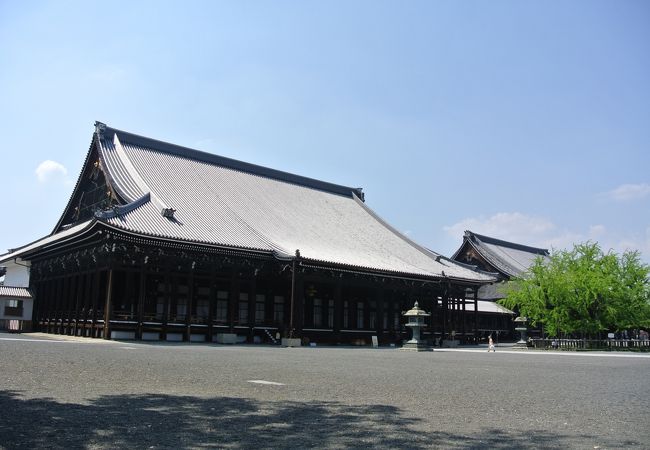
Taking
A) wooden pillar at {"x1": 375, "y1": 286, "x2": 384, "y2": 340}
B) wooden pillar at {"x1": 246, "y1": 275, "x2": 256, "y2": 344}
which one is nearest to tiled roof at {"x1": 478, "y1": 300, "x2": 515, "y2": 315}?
wooden pillar at {"x1": 375, "y1": 286, "x2": 384, "y2": 340}

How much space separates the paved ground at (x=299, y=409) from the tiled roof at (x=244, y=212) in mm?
15101

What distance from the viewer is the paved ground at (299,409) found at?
541 cm

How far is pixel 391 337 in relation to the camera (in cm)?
3559

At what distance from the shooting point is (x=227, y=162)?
3884 centimetres

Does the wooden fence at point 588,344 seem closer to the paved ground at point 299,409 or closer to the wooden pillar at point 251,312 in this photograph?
the wooden pillar at point 251,312

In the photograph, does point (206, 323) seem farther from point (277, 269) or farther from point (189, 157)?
point (189, 157)

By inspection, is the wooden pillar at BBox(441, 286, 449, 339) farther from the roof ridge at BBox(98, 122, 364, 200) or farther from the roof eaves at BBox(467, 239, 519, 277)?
the roof eaves at BBox(467, 239, 519, 277)

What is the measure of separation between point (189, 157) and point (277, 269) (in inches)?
467

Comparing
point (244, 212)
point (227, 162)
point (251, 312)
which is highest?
point (227, 162)

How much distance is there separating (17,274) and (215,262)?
56.4 feet

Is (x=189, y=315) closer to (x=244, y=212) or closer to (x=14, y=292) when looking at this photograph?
(x=244, y=212)

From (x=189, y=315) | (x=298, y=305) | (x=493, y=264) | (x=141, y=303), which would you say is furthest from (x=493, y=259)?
(x=141, y=303)

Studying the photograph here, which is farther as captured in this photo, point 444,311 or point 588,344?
point 444,311

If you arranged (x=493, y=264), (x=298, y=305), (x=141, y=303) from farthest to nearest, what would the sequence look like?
(x=493, y=264), (x=298, y=305), (x=141, y=303)
